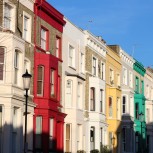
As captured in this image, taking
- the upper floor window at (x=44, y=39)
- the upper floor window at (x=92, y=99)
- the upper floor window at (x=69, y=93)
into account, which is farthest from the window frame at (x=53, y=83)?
the upper floor window at (x=92, y=99)

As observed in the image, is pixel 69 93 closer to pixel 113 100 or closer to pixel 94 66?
pixel 94 66

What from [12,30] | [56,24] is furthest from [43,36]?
[12,30]

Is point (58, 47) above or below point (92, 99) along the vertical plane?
above

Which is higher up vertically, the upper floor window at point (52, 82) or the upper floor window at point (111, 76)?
the upper floor window at point (111, 76)

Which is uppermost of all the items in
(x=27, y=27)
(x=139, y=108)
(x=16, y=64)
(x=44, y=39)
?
(x=27, y=27)

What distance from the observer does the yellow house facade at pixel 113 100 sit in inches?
2141

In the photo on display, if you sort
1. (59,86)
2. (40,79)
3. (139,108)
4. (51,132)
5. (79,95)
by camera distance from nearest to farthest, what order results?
(40,79)
(51,132)
(59,86)
(79,95)
(139,108)

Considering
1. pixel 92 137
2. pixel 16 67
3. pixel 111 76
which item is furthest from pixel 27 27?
pixel 111 76

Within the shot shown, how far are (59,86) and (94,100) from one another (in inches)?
324

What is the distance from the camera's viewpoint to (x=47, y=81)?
126ft

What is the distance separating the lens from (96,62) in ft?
169

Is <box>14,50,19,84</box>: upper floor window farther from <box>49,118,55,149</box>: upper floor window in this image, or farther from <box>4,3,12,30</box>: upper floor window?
<box>49,118,55,149</box>: upper floor window

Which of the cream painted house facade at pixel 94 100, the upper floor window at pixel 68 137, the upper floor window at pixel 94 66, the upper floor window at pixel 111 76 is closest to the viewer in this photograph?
the upper floor window at pixel 68 137

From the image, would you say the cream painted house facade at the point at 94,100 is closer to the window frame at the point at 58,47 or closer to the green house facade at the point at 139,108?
the window frame at the point at 58,47
